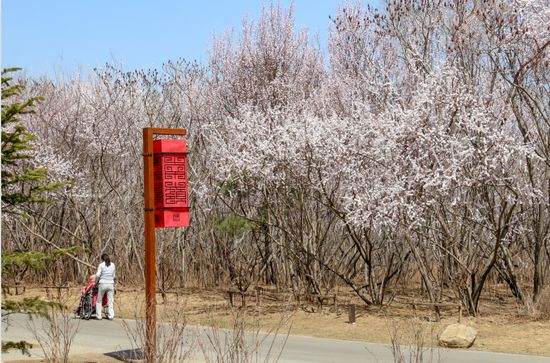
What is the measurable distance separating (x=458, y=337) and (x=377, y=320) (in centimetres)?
455

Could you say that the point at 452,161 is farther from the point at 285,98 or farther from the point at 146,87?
the point at 146,87

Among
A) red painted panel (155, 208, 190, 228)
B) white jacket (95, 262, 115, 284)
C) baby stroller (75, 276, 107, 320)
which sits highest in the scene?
red painted panel (155, 208, 190, 228)

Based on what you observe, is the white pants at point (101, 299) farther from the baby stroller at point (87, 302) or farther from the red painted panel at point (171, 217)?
the red painted panel at point (171, 217)

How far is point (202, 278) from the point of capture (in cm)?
3372

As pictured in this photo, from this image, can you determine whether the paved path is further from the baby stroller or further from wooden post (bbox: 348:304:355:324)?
the baby stroller

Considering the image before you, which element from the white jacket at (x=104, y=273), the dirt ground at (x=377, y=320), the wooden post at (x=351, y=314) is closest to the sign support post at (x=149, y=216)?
the dirt ground at (x=377, y=320)

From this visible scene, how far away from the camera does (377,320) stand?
22062mm

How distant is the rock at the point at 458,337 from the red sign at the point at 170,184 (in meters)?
5.58

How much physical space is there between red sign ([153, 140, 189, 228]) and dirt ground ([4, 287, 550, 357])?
1720mm

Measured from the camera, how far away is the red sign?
14664 millimetres

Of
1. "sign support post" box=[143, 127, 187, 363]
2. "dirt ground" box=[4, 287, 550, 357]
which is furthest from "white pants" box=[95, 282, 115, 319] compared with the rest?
"sign support post" box=[143, 127, 187, 363]

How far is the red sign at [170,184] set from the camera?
48.1 feet

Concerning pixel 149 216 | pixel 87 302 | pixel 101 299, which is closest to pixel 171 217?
pixel 149 216

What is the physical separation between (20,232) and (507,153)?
2284cm
